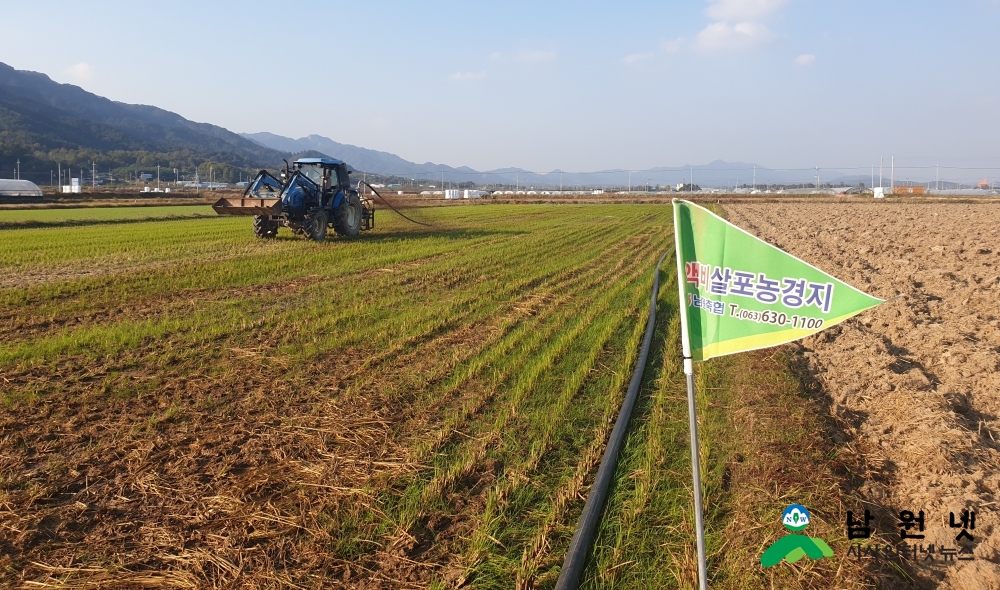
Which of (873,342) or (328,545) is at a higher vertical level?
(873,342)

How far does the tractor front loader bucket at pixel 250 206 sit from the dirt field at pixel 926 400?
13009 mm

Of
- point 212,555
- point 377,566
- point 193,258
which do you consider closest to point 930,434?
point 377,566

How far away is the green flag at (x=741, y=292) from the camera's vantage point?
2.60 meters

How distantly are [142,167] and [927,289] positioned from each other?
14030 cm

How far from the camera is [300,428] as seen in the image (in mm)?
4910

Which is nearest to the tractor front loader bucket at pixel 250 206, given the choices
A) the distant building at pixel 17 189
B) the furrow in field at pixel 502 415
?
the furrow in field at pixel 502 415

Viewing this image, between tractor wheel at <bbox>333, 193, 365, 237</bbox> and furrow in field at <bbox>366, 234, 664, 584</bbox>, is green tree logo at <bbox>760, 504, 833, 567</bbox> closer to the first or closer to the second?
furrow in field at <bbox>366, 234, 664, 584</bbox>

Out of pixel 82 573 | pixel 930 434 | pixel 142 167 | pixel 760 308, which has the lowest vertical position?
pixel 82 573

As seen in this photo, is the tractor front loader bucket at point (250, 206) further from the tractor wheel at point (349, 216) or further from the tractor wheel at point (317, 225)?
the tractor wheel at point (349, 216)

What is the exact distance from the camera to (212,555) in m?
3.25

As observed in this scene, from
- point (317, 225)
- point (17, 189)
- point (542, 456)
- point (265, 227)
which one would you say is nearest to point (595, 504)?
point (542, 456)

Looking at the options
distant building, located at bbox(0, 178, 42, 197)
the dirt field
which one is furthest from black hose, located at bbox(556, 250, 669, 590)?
distant building, located at bbox(0, 178, 42, 197)

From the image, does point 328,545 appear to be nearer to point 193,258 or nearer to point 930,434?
point 930,434

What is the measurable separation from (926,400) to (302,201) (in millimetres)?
15493
